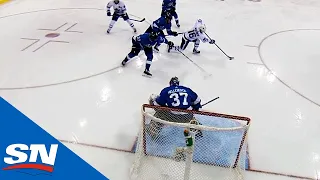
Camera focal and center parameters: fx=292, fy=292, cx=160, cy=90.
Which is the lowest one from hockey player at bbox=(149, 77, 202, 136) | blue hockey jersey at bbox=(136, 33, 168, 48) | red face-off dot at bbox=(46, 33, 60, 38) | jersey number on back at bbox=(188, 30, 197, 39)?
red face-off dot at bbox=(46, 33, 60, 38)

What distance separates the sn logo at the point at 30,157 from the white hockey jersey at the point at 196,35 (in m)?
2.95

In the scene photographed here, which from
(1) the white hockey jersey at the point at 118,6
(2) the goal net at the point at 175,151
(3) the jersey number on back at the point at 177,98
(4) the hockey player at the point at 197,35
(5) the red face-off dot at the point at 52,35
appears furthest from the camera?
(5) the red face-off dot at the point at 52,35

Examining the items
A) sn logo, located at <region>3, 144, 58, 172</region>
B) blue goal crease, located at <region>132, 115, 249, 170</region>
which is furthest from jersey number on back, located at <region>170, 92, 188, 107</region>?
sn logo, located at <region>3, 144, 58, 172</region>

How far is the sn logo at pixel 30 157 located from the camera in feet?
9.01

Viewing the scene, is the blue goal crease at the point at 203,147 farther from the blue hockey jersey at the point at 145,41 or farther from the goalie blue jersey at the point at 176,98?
the blue hockey jersey at the point at 145,41

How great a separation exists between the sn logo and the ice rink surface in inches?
8.5

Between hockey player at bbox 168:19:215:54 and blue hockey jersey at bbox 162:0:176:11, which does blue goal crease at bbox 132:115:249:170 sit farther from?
blue hockey jersey at bbox 162:0:176:11

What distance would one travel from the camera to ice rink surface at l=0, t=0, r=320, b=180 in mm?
3072

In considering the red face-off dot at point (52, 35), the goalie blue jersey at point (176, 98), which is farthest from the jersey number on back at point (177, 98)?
the red face-off dot at point (52, 35)

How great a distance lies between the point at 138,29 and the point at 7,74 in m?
2.96

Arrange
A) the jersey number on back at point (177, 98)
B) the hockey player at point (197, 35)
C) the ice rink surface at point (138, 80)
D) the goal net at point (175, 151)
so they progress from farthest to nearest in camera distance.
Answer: the hockey player at point (197, 35)
the ice rink surface at point (138, 80)
the jersey number on back at point (177, 98)
the goal net at point (175, 151)

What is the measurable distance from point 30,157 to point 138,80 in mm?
1942

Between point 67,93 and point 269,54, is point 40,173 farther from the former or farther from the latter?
point 269,54

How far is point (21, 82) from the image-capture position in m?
4.22
